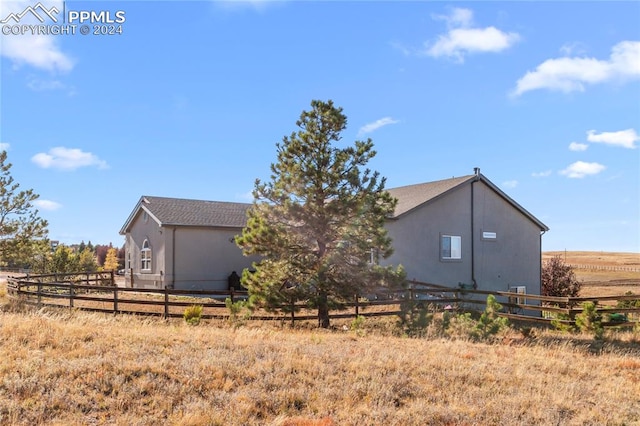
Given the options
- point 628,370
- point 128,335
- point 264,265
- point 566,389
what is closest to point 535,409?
point 566,389

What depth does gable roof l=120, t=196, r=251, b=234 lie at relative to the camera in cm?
2865

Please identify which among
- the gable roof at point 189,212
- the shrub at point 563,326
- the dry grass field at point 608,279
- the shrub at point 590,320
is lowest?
the dry grass field at point 608,279

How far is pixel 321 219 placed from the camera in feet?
55.0

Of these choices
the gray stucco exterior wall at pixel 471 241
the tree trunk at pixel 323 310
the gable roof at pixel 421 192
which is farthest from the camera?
the gable roof at pixel 421 192

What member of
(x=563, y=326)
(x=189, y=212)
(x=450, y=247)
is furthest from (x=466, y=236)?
(x=189, y=212)

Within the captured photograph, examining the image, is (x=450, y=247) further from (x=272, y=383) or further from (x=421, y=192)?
(x=272, y=383)

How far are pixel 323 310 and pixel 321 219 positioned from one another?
9.76 ft

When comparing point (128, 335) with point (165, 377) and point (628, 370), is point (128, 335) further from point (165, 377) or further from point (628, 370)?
point (628, 370)

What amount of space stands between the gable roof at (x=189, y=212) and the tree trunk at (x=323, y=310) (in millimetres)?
13624

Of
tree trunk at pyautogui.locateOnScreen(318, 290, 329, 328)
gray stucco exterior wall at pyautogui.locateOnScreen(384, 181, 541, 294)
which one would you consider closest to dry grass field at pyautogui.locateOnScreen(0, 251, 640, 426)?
tree trunk at pyautogui.locateOnScreen(318, 290, 329, 328)

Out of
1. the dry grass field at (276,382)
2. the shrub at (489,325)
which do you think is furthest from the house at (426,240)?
the dry grass field at (276,382)

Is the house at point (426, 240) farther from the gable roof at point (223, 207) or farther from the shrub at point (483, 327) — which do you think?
the shrub at point (483, 327)

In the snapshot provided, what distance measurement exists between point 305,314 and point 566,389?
10.1 meters

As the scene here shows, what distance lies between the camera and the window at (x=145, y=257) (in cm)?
3005
